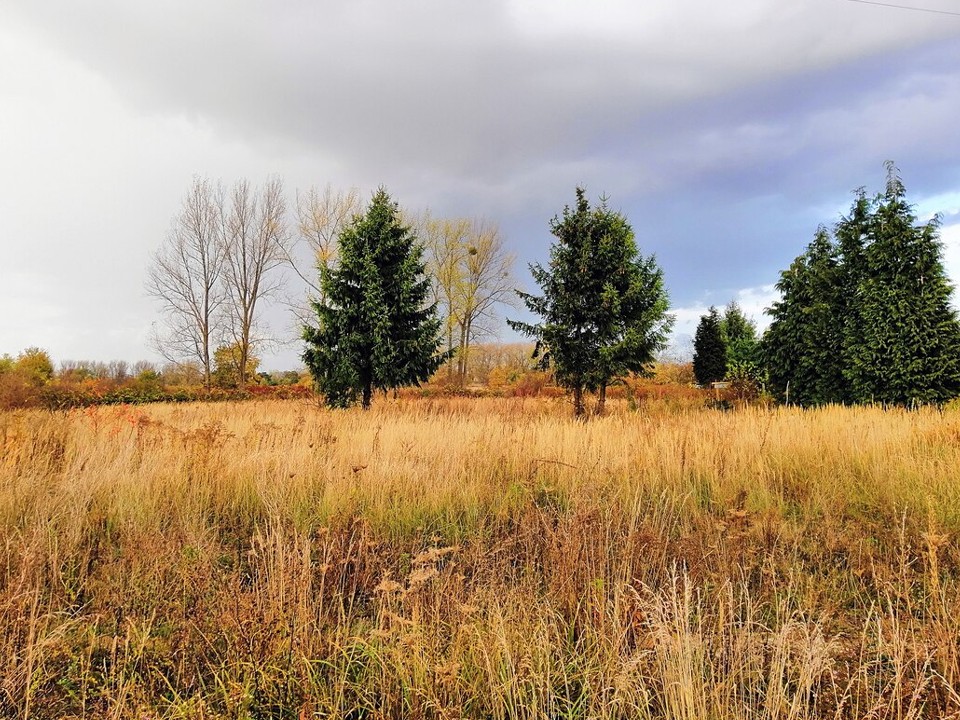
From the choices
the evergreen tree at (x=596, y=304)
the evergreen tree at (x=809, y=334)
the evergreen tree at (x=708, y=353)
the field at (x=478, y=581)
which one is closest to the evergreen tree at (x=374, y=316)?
the evergreen tree at (x=596, y=304)

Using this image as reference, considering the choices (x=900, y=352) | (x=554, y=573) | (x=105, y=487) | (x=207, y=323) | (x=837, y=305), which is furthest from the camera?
(x=207, y=323)

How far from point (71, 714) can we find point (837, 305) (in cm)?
1885

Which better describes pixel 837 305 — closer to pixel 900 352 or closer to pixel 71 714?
pixel 900 352

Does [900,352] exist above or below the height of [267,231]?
below

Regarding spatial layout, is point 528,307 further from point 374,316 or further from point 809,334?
point 809,334

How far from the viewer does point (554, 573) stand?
2807 mm

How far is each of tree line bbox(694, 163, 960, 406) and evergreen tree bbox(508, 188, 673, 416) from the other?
373cm

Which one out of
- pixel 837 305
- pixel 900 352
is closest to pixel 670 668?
pixel 900 352

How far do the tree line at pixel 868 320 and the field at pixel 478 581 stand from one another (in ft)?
26.4

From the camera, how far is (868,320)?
1322 cm

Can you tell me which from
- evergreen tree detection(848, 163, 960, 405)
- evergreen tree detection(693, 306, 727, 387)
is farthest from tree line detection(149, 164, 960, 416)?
evergreen tree detection(693, 306, 727, 387)

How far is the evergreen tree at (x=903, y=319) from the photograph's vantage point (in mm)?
12164

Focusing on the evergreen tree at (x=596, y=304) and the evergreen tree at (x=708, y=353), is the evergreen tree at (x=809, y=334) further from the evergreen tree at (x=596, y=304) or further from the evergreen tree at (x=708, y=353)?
the evergreen tree at (x=708, y=353)

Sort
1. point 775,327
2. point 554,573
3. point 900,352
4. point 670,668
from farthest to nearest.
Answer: point 775,327 < point 900,352 < point 554,573 < point 670,668
